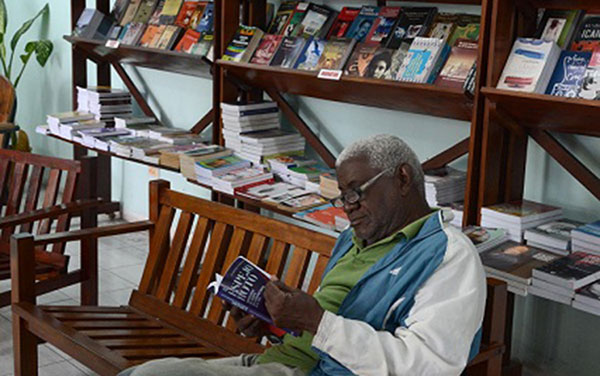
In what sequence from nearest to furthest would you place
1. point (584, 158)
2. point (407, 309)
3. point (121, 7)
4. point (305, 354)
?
point (407, 309) < point (305, 354) < point (584, 158) < point (121, 7)

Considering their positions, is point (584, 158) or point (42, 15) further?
point (42, 15)

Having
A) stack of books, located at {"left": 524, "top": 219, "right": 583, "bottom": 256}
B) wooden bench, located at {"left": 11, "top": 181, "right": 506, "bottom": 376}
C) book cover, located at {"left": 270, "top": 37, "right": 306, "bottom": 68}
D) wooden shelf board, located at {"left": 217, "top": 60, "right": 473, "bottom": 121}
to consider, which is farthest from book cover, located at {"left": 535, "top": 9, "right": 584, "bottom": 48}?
wooden bench, located at {"left": 11, "top": 181, "right": 506, "bottom": 376}

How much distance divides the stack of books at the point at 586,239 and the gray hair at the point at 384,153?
1124mm

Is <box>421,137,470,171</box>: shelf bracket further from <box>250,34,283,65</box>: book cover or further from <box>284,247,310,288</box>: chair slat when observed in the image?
<box>284,247,310,288</box>: chair slat

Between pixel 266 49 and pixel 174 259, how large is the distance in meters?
1.36

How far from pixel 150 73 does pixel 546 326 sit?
10.5 ft

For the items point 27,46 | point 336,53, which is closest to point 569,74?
point 336,53

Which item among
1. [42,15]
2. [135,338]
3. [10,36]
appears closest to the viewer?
[135,338]

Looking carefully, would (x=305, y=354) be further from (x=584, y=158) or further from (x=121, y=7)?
(x=121, y=7)

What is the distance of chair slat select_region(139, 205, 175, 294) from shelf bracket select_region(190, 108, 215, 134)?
184 centimetres

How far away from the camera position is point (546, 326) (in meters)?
3.48

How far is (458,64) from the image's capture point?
126 inches

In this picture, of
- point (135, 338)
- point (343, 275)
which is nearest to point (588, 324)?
point (343, 275)

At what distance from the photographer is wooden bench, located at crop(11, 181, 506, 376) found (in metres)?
2.59
